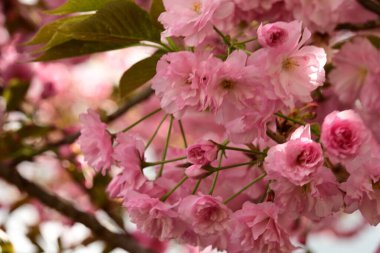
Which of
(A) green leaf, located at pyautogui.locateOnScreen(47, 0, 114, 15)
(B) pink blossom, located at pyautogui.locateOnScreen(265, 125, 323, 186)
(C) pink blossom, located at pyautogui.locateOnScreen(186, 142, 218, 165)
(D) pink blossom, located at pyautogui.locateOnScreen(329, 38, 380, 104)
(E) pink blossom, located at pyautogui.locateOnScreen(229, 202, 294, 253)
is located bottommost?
(D) pink blossom, located at pyautogui.locateOnScreen(329, 38, 380, 104)

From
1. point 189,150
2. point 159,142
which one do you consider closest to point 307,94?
point 189,150

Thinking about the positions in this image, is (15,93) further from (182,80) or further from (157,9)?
(182,80)

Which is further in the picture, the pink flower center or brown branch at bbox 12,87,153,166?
brown branch at bbox 12,87,153,166

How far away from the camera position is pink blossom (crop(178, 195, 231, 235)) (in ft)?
3.01

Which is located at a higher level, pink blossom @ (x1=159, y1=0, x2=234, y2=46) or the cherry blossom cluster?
pink blossom @ (x1=159, y1=0, x2=234, y2=46)

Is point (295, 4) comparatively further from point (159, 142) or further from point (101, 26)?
point (159, 142)

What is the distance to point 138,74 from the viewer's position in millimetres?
1068

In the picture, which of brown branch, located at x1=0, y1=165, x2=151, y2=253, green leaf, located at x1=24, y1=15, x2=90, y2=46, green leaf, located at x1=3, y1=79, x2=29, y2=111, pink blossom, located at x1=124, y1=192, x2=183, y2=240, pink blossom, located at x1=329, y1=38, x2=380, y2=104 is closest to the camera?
pink blossom, located at x1=124, y1=192, x2=183, y2=240

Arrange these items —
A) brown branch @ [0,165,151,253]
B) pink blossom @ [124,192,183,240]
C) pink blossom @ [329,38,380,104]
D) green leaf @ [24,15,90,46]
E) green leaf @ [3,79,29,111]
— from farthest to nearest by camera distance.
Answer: green leaf @ [3,79,29,111]
brown branch @ [0,165,151,253]
pink blossom @ [329,38,380,104]
green leaf @ [24,15,90,46]
pink blossom @ [124,192,183,240]

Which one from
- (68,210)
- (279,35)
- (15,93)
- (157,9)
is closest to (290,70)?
(279,35)

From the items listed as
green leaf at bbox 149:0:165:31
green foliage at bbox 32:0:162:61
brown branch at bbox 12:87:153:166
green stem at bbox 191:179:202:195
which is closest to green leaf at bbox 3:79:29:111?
brown branch at bbox 12:87:153:166

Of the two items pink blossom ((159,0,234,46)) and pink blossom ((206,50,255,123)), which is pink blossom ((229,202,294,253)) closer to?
pink blossom ((206,50,255,123))

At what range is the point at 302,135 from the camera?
33.8 inches

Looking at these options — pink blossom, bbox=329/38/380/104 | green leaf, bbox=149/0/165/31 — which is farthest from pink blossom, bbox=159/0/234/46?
pink blossom, bbox=329/38/380/104
